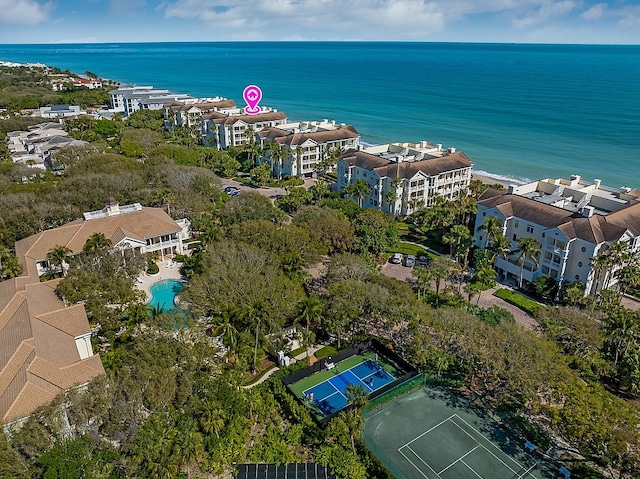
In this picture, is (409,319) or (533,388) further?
(409,319)

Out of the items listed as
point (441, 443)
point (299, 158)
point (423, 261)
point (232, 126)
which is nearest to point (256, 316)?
point (441, 443)

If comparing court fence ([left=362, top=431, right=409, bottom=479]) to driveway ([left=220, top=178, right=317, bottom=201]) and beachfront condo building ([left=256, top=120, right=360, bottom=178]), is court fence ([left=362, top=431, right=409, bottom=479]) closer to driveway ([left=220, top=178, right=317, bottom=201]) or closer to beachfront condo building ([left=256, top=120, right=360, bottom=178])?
driveway ([left=220, top=178, right=317, bottom=201])

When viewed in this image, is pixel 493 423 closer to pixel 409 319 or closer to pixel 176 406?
pixel 409 319

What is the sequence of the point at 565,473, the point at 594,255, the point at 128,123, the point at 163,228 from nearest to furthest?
the point at 565,473
the point at 594,255
the point at 163,228
the point at 128,123

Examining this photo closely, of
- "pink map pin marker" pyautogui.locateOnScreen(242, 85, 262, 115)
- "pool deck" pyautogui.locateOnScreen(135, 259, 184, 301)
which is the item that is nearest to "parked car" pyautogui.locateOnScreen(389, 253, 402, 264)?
"pool deck" pyautogui.locateOnScreen(135, 259, 184, 301)

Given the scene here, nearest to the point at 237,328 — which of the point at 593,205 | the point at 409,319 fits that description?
the point at 409,319

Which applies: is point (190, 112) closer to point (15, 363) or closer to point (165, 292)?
point (165, 292)

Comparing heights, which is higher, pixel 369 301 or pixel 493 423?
pixel 369 301
